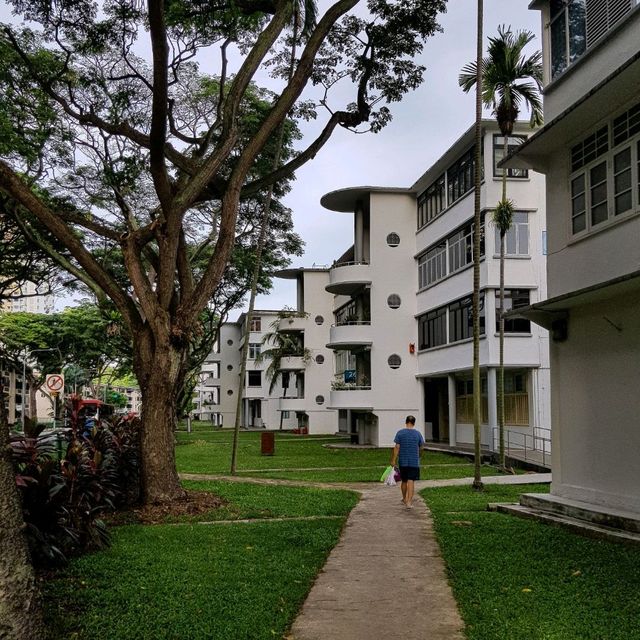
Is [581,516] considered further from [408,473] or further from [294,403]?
[294,403]

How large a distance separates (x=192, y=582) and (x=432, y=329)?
87.8ft

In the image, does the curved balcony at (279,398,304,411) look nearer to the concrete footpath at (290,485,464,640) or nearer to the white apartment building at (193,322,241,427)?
the white apartment building at (193,322,241,427)

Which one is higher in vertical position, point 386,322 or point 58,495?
point 386,322

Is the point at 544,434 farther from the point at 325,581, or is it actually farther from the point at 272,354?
the point at 272,354

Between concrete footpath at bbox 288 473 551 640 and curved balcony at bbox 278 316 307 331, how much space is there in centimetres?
4122

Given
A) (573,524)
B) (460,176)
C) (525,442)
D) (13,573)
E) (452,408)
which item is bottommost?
(573,524)

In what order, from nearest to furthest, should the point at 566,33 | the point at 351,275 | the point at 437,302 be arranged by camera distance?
the point at 566,33, the point at 437,302, the point at 351,275

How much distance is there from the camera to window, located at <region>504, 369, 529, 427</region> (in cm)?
2723

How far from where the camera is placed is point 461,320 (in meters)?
29.8

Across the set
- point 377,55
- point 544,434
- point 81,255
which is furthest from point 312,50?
point 544,434

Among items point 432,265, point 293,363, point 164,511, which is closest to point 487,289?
point 432,265

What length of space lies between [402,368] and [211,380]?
4561 centimetres

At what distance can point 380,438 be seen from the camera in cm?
3512

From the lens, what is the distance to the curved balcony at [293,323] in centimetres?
5322
